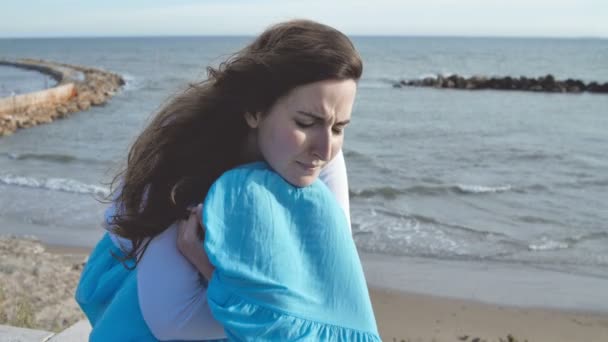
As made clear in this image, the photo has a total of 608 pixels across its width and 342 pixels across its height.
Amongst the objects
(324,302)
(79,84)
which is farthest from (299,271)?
(79,84)

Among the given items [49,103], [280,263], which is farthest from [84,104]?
[280,263]

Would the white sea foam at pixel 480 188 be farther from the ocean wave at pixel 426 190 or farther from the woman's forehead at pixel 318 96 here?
A: the woman's forehead at pixel 318 96

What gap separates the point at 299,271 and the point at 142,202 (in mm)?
518

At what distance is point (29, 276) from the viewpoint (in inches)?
255

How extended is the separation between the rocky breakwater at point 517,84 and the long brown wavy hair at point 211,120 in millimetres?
41524

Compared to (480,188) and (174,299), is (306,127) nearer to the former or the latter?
(174,299)

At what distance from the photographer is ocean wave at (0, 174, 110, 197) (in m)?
12.9

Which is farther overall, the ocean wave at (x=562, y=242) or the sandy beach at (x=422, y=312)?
the ocean wave at (x=562, y=242)

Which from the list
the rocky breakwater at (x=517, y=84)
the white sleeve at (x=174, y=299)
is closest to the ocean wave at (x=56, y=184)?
the white sleeve at (x=174, y=299)

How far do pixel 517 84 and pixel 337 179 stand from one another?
44.0 m

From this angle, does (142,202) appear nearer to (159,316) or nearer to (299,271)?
(159,316)

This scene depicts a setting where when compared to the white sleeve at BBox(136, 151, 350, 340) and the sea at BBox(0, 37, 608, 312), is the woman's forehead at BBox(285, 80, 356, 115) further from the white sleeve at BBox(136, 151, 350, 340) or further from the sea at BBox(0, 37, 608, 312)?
the sea at BBox(0, 37, 608, 312)

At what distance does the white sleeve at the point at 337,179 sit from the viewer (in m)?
1.54

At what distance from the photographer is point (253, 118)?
1.50 metres
